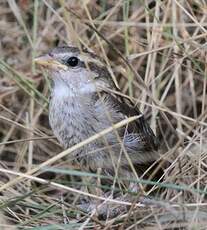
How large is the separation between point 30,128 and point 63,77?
0.71 meters

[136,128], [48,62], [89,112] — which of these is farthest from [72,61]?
[136,128]

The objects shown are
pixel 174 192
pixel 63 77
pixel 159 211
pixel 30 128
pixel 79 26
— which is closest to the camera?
pixel 159 211

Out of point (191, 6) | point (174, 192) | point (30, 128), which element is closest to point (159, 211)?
point (174, 192)

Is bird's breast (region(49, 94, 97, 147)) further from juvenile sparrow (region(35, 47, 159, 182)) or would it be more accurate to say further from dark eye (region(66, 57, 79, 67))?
dark eye (region(66, 57, 79, 67))

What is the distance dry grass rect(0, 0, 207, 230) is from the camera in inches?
164

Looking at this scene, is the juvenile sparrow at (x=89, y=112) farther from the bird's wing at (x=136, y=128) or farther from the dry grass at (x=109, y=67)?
the dry grass at (x=109, y=67)

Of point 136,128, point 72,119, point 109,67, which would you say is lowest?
point 136,128

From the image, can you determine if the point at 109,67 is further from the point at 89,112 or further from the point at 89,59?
the point at 89,112

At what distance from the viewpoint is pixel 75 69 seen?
4285 mm

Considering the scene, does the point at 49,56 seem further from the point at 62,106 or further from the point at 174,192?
the point at 174,192

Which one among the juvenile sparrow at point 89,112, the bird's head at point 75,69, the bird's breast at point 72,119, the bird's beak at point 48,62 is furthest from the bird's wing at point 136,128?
the bird's beak at point 48,62

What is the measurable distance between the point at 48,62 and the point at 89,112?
382 millimetres

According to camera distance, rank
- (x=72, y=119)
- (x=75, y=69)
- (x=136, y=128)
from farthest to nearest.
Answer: (x=136, y=128), (x=75, y=69), (x=72, y=119)

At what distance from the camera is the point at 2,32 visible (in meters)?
5.60
